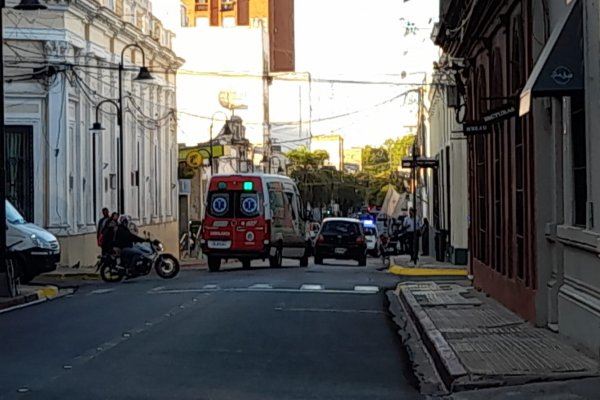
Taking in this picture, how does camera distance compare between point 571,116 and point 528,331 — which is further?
point 528,331

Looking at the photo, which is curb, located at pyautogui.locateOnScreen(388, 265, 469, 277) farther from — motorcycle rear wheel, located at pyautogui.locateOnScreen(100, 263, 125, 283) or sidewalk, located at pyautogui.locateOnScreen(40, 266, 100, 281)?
sidewalk, located at pyautogui.locateOnScreen(40, 266, 100, 281)

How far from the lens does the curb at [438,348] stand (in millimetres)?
10469

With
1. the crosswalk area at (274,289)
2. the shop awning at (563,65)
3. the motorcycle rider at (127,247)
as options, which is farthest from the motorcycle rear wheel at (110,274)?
the shop awning at (563,65)

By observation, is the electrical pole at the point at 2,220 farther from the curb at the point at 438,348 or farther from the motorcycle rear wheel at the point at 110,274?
the curb at the point at 438,348

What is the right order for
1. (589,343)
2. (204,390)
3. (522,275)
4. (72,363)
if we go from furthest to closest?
1. (522,275)
2. (72,363)
3. (589,343)
4. (204,390)

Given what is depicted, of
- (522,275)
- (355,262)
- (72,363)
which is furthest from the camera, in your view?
(355,262)

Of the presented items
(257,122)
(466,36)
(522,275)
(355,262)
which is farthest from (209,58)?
(522,275)

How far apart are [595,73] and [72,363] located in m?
6.31

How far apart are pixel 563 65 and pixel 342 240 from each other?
27.4 metres

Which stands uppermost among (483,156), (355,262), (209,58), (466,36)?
(209,58)

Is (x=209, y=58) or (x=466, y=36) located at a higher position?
(x=209, y=58)

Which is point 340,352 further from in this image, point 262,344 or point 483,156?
point 483,156

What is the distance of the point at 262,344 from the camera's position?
43.5 feet

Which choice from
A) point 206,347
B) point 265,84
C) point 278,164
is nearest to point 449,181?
point 206,347
